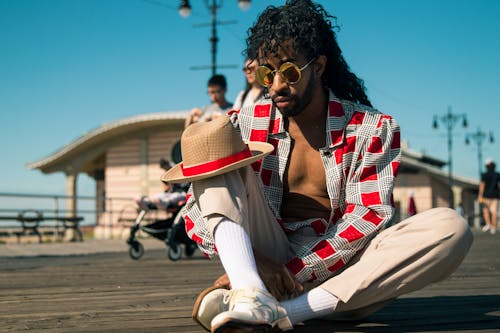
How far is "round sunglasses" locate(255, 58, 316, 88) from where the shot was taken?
113 inches

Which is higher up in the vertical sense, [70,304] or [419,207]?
[70,304]

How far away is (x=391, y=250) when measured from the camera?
259 centimetres

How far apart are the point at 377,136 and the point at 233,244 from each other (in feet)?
2.76

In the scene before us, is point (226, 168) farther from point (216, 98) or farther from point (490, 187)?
point (490, 187)

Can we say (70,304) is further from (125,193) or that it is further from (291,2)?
(125,193)

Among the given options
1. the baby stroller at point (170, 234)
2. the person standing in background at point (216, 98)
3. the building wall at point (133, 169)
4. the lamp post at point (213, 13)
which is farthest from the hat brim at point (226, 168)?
the building wall at point (133, 169)

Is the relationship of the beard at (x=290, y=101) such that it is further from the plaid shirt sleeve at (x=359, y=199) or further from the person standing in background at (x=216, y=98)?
the person standing in background at (x=216, y=98)

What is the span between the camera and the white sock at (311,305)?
8.22 ft

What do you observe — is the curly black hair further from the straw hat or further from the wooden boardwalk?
the wooden boardwalk

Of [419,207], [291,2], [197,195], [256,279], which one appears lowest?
[419,207]

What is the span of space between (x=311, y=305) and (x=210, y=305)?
418mm

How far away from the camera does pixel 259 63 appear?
3049mm

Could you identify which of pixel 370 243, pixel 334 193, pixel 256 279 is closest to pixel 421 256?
pixel 370 243

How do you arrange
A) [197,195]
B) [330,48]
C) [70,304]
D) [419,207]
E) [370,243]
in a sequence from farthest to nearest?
[419,207]
[70,304]
[330,48]
[370,243]
[197,195]
